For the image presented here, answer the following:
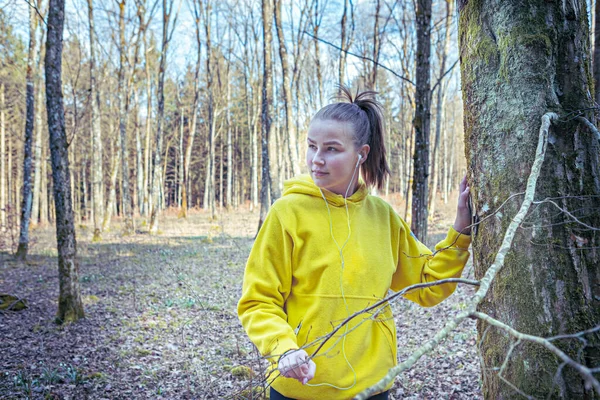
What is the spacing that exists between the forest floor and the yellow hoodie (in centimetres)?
25

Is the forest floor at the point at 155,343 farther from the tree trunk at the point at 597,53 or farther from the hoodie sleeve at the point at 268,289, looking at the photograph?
the tree trunk at the point at 597,53

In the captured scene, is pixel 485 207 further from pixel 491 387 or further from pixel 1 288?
pixel 1 288

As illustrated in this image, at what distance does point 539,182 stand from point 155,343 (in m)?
4.33

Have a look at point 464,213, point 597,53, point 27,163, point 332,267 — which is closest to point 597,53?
point 597,53

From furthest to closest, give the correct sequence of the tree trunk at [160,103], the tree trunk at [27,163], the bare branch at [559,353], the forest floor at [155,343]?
the tree trunk at [160,103], the tree trunk at [27,163], the forest floor at [155,343], the bare branch at [559,353]

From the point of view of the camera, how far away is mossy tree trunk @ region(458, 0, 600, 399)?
1.08 meters

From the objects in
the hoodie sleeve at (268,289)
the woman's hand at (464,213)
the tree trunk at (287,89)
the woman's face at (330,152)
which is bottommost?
the hoodie sleeve at (268,289)

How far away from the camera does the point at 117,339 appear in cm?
435

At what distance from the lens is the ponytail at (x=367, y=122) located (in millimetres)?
1542

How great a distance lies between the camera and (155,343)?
434 cm

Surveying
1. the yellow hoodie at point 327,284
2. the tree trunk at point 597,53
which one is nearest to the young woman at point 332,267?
the yellow hoodie at point 327,284

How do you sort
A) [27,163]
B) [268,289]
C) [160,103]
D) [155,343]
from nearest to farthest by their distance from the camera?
[268,289] < [155,343] < [27,163] < [160,103]

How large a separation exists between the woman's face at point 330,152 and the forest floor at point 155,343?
80 cm

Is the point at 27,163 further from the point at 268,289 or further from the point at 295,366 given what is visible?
the point at 295,366
